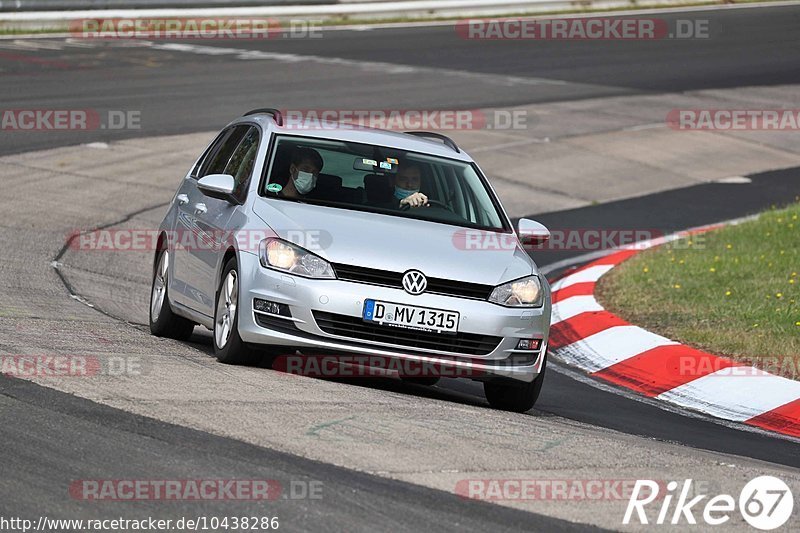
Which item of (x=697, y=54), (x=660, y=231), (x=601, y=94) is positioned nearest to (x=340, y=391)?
(x=660, y=231)

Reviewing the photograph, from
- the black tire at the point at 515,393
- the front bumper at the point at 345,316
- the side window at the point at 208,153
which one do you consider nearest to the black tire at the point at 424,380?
the black tire at the point at 515,393

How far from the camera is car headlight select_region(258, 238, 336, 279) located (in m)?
8.05

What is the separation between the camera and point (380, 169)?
920 centimetres

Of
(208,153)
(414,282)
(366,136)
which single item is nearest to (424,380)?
(366,136)

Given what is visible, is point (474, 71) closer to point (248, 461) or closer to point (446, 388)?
point (446, 388)

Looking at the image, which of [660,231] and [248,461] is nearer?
[248,461]

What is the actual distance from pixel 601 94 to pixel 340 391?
769 inches

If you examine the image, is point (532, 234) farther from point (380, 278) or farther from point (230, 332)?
point (230, 332)

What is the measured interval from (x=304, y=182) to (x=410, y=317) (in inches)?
55.6

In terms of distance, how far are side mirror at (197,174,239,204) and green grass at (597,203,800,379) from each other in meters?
3.91

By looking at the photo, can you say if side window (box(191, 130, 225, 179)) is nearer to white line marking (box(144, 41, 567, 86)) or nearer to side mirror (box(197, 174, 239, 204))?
side mirror (box(197, 174, 239, 204))

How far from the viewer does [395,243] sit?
8.23 meters

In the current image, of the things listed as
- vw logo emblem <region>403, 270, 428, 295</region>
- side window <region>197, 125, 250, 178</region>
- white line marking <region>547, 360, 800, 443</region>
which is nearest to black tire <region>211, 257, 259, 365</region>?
vw logo emblem <region>403, 270, 428, 295</region>

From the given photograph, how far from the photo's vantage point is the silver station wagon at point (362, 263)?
8.05 m
